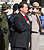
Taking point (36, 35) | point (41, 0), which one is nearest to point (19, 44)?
point (36, 35)

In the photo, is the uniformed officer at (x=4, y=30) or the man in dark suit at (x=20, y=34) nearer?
the man in dark suit at (x=20, y=34)

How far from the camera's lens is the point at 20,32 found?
190 inches

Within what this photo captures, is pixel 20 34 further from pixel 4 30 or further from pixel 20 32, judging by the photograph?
Result: pixel 4 30

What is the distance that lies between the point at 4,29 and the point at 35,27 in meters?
0.97

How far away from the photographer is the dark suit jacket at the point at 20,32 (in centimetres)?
477

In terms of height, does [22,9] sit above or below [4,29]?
above

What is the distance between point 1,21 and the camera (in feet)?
20.8

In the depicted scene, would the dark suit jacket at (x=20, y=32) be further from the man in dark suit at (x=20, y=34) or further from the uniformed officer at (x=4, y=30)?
the uniformed officer at (x=4, y=30)

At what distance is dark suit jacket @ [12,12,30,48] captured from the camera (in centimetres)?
477

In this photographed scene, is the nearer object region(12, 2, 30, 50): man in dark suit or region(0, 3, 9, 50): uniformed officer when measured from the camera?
region(12, 2, 30, 50): man in dark suit

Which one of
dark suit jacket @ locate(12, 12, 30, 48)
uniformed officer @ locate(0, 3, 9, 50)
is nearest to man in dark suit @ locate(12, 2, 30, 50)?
dark suit jacket @ locate(12, 12, 30, 48)

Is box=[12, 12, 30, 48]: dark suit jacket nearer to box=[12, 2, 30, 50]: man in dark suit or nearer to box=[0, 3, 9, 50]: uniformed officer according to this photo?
box=[12, 2, 30, 50]: man in dark suit

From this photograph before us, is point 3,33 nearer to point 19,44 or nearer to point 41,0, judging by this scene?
point 19,44

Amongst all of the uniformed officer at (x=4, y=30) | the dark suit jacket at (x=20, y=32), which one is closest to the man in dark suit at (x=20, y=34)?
the dark suit jacket at (x=20, y=32)
